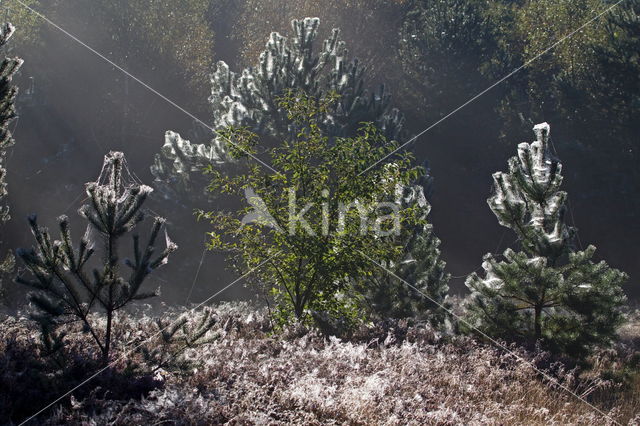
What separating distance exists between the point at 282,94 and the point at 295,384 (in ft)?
50.6

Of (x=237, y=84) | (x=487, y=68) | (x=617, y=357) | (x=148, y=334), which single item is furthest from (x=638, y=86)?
(x=148, y=334)

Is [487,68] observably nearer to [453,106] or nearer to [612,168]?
[453,106]

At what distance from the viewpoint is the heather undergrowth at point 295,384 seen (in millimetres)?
5957

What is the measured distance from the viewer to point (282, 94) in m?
21.1

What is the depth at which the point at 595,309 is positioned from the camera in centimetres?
938

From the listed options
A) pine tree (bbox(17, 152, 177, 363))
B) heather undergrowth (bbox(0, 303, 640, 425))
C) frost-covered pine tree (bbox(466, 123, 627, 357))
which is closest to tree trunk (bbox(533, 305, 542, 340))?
frost-covered pine tree (bbox(466, 123, 627, 357))

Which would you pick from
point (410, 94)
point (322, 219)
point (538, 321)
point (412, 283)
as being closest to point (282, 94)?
point (412, 283)

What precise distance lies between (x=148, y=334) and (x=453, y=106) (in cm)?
2714

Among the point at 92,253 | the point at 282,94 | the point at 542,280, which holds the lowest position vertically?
the point at 542,280

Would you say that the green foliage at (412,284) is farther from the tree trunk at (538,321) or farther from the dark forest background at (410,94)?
the dark forest background at (410,94)

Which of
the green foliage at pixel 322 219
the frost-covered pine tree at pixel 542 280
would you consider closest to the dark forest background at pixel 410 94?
the green foliage at pixel 322 219

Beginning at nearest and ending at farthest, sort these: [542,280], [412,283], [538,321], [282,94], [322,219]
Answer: [542,280] < [538,321] < [322,219] < [412,283] < [282,94]

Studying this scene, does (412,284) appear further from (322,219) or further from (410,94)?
(410,94)

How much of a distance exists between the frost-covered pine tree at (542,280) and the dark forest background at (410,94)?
16.3 metres
